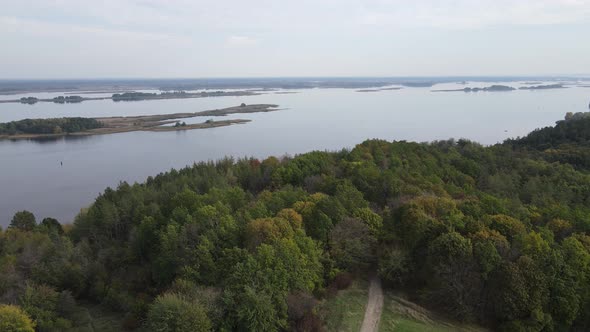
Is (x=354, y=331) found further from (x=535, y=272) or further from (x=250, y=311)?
(x=535, y=272)

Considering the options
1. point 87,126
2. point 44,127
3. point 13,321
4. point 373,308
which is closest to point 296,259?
point 373,308

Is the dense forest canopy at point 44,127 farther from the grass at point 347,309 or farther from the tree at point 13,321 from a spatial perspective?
the grass at point 347,309

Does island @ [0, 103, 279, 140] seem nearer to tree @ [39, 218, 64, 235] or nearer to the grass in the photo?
tree @ [39, 218, 64, 235]

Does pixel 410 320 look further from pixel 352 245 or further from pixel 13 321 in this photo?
pixel 13 321

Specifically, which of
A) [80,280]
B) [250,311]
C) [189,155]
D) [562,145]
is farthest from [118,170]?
[562,145]

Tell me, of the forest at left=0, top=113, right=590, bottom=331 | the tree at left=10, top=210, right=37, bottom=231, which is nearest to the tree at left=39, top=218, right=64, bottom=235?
the forest at left=0, top=113, right=590, bottom=331

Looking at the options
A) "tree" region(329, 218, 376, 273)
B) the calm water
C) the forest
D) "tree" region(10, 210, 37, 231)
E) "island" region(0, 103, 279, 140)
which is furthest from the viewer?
"island" region(0, 103, 279, 140)
